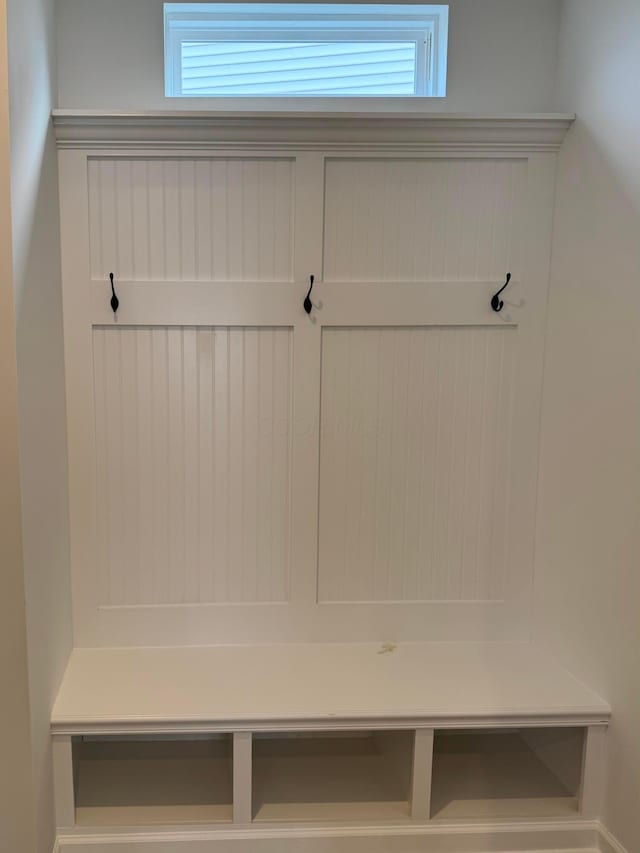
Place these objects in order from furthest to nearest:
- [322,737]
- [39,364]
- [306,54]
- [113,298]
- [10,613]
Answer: [322,737], [306,54], [113,298], [39,364], [10,613]

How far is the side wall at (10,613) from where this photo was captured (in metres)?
1.37

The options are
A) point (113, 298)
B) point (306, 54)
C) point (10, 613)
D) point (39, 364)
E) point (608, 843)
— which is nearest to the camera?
point (10, 613)

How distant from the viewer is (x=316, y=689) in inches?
70.0

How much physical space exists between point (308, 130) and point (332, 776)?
5.79 ft

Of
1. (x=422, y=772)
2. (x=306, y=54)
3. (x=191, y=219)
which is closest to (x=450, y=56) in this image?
(x=306, y=54)

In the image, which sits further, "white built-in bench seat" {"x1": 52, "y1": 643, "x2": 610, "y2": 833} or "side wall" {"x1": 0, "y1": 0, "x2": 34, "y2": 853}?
"white built-in bench seat" {"x1": 52, "y1": 643, "x2": 610, "y2": 833}

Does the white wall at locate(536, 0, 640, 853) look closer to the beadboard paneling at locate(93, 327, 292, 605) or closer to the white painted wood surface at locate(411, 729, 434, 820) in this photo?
the white painted wood surface at locate(411, 729, 434, 820)

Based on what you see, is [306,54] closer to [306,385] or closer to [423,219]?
[423,219]

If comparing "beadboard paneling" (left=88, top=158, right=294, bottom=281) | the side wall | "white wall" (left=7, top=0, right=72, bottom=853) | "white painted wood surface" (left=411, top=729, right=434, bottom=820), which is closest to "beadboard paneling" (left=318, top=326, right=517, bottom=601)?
"beadboard paneling" (left=88, top=158, right=294, bottom=281)

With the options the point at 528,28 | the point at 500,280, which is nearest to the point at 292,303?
the point at 500,280

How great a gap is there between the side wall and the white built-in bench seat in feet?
0.54

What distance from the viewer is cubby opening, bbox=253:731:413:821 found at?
175 cm

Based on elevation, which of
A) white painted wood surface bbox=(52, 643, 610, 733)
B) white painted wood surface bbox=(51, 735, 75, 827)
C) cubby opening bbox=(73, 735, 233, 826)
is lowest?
cubby opening bbox=(73, 735, 233, 826)

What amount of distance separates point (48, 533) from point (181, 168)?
102 cm
